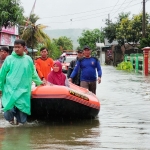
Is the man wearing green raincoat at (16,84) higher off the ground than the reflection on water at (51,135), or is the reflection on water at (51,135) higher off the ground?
the man wearing green raincoat at (16,84)

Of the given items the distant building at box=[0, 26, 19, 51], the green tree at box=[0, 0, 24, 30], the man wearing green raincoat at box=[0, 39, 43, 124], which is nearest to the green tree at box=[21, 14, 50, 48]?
the distant building at box=[0, 26, 19, 51]

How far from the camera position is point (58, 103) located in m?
8.49

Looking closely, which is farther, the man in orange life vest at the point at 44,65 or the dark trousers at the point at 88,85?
the dark trousers at the point at 88,85

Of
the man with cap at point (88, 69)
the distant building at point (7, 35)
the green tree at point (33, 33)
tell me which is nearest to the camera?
the man with cap at point (88, 69)

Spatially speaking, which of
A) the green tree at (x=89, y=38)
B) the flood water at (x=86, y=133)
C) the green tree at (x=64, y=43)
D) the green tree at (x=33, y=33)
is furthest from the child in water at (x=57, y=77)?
the green tree at (x=64, y=43)

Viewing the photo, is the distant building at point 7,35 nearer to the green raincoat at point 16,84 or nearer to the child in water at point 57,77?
the child in water at point 57,77

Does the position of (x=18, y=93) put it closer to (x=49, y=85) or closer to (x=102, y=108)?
(x=49, y=85)

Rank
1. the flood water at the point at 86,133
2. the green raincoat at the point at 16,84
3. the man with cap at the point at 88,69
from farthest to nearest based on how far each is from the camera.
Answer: the man with cap at the point at 88,69
the green raincoat at the point at 16,84
the flood water at the point at 86,133

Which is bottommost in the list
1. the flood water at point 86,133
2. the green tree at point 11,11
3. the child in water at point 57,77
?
the flood water at point 86,133

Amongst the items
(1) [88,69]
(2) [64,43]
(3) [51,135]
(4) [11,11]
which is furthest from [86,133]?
(2) [64,43]

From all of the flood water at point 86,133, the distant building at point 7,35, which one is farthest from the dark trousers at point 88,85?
the distant building at point 7,35

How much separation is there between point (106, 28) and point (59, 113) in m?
51.5

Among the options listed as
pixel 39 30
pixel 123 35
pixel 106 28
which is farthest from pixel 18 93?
pixel 106 28

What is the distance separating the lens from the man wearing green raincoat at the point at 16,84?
26.5ft
